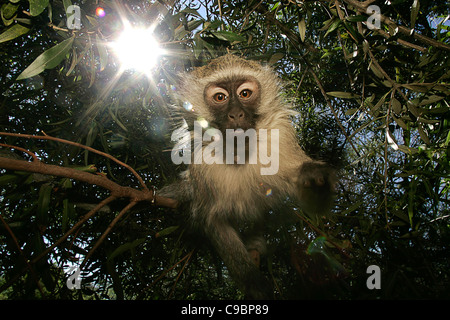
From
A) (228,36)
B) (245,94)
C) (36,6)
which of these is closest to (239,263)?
(245,94)

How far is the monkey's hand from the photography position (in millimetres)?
1748

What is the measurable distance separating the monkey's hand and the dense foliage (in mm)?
152

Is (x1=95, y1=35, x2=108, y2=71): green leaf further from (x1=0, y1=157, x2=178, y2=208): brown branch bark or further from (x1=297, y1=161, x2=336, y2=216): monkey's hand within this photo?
(x1=297, y1=161, x2=336, y2=216): monkey's hand

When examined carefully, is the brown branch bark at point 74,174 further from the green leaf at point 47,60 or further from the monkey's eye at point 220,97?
the monkey's eye at point 220,97

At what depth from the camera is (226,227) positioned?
6.95 feet

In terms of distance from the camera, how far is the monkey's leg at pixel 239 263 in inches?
63.6

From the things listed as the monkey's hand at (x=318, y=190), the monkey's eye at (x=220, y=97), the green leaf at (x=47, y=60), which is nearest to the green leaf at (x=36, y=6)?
the green leaf at (x=47, y=60)

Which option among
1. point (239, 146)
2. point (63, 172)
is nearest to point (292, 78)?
point (239, 146)

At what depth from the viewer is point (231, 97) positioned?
212 cm

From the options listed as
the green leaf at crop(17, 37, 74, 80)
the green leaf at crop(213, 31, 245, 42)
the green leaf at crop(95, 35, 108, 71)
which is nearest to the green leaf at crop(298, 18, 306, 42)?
the green leaf at crop(213, 31, 245, 42)

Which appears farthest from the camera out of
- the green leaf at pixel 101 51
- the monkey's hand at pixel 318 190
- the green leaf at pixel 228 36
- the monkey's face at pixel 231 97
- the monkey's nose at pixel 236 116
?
the monkey's face at pixel 231 97

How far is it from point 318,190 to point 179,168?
1.59 metres

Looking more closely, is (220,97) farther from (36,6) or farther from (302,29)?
(36,6)

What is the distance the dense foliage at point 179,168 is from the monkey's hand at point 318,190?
152 millimetres
